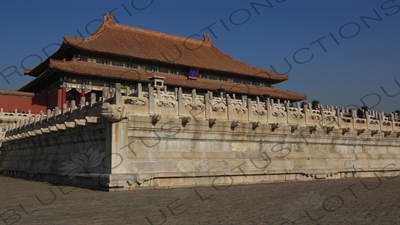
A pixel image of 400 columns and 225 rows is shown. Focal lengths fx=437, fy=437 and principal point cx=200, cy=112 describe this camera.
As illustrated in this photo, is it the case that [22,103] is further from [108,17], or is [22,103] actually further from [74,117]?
[74,117]

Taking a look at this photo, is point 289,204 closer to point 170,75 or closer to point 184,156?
point 184,156

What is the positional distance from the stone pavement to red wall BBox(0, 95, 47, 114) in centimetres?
2362

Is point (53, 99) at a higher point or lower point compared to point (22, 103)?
higher

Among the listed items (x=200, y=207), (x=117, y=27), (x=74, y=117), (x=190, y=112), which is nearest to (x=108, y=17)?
(x=117, y=27)

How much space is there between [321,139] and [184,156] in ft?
25.7

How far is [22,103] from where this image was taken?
1373 inches

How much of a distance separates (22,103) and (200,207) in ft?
94.8

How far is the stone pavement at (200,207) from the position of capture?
26.5 ft

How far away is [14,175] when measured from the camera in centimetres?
2602

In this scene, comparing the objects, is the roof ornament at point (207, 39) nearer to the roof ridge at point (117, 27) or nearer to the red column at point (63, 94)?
the roof ridge at point (117, 27)

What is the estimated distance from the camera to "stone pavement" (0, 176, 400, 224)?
8.07 meters

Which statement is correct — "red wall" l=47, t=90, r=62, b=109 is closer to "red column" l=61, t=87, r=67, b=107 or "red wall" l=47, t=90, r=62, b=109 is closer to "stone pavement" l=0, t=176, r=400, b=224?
"red column" l=61, t=87, r=67, b=107

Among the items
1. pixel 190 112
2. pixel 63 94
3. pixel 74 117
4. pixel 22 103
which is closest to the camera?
pixel 190 112

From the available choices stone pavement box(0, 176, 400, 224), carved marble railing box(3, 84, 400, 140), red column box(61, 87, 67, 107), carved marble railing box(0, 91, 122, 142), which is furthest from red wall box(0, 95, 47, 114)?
stone pavement box(0, 176, 400, 224)
